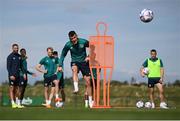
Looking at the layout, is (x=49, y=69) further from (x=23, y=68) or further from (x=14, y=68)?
(x=14, y=68)

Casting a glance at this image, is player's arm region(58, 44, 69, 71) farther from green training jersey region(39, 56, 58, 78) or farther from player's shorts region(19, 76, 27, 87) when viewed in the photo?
player's shorts region(19, 76, 27, 87)

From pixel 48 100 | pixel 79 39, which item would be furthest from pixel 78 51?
pixel 48 100

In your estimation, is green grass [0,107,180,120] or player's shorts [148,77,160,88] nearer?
green grass [0,107,180,120]

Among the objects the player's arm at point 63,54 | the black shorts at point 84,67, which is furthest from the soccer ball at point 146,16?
the player's arm at point 63,54

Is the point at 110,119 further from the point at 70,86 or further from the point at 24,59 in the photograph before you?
the point at 70,86

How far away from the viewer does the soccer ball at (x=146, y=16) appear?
56.6 ft

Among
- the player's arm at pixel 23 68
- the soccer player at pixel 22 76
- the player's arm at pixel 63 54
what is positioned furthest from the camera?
the soccer player at pixel 22 76

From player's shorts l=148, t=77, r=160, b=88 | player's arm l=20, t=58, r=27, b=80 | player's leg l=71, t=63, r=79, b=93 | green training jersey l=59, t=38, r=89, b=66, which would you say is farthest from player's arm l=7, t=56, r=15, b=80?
player's shorts l=148, t=77, r=160, b=88

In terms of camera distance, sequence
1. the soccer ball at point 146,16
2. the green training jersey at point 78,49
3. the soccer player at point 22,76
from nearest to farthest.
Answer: the green training jersey at point 78,49 < the soccer ball at point 146,16 < the soccer player at point 22,76

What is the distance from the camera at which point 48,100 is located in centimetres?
1758

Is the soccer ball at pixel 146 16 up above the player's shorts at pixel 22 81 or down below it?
above

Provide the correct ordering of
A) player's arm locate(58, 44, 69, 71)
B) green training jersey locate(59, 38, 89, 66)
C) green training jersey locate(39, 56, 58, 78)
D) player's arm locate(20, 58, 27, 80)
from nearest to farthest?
green training jersey locate(59, 38, 89, 66)
player's arm locate(58, 44, 69, 71)
player's arm locate(20, 58, 27, 80)
green training jersey locate(39, 56, 58, 78)

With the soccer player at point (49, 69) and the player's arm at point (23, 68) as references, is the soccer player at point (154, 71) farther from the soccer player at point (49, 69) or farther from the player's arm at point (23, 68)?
the player's arm at point (23, 68)

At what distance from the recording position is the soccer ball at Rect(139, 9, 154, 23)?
17.2 metres
